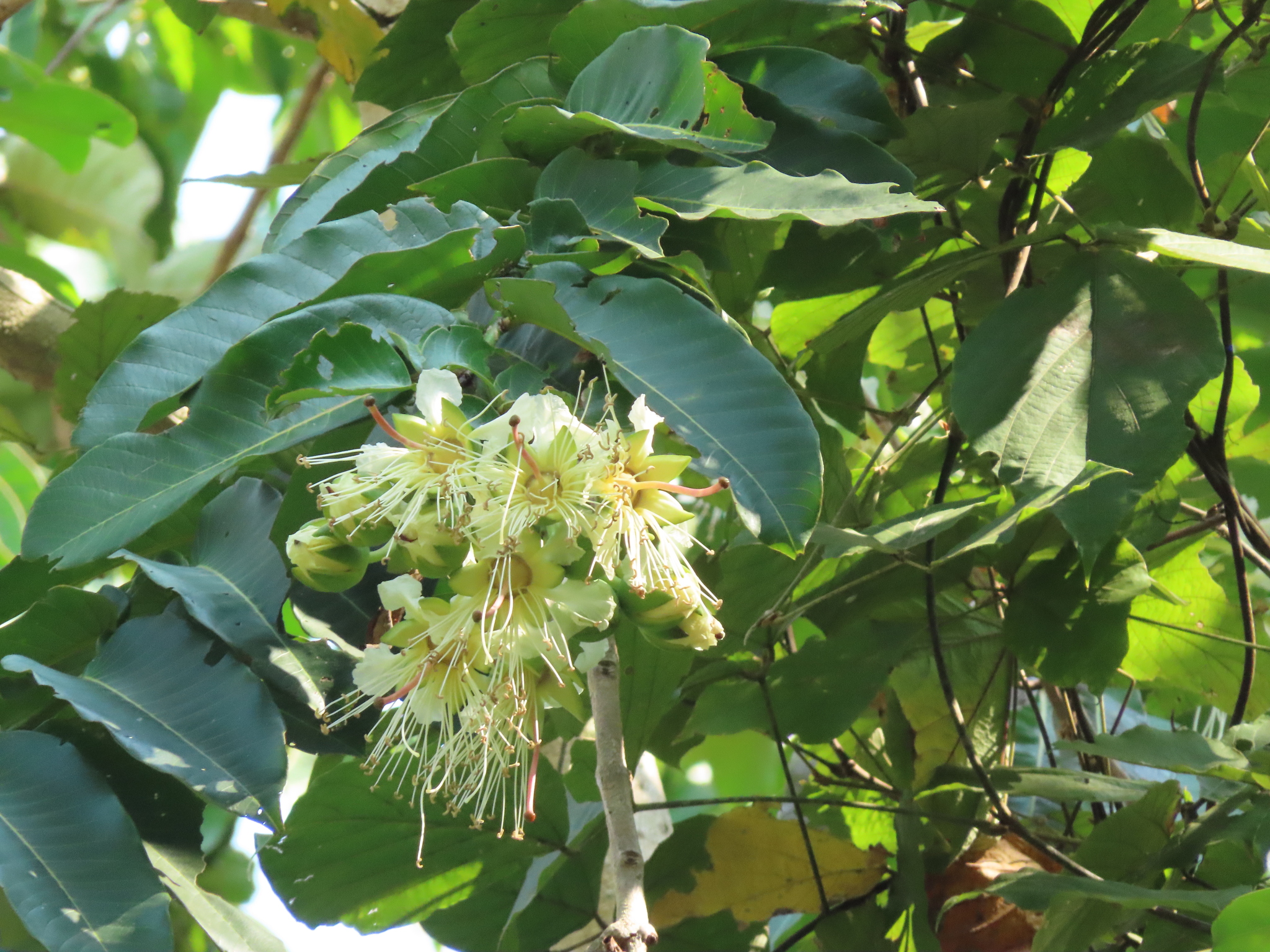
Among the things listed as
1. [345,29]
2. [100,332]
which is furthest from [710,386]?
[345,29]

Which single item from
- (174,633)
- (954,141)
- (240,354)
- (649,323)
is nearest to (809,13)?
(954,141)

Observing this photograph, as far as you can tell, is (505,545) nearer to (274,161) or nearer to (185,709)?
(185,709)

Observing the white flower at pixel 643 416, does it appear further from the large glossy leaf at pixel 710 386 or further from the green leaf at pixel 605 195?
the green leaf at pixel 605 195

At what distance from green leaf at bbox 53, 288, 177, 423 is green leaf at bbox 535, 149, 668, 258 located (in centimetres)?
71

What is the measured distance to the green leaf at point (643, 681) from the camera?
1160mm

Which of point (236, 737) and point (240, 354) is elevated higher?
point (240, 354)

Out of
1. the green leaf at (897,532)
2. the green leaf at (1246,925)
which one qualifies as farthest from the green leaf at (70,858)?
the green leaf at (1246,925)

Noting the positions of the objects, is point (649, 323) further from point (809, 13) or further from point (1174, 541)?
point (1174, 541)

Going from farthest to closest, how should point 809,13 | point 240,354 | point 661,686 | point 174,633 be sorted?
point 661,686 < point 809,13 < point 174,633 < point 240,354

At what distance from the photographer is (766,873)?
1.26 m

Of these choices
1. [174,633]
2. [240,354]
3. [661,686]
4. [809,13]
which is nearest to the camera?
[240,354]

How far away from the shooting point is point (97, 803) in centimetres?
72

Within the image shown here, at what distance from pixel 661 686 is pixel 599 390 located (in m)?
0.50

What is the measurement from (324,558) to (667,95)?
1.44ft
